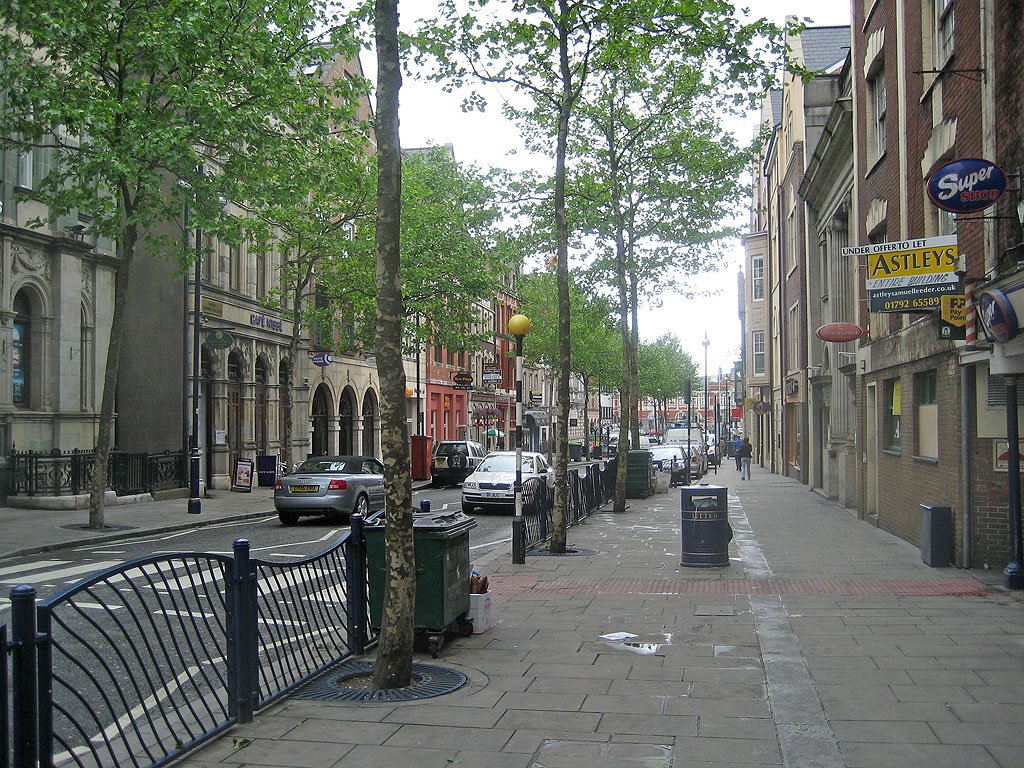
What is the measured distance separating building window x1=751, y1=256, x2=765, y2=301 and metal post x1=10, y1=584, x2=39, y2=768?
4817 centimetres

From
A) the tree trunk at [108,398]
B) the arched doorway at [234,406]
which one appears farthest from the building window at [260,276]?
the tree trunk at [108,398]

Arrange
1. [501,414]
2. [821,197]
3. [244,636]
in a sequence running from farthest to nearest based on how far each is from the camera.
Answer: [501,414] → [821,197] → [244,636]

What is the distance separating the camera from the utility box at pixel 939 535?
12.3 metres

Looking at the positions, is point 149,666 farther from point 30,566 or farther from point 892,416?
point 892,416

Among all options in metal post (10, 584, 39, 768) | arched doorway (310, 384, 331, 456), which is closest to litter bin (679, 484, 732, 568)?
metal post (10, 584, 39, 768)

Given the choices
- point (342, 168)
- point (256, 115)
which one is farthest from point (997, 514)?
point (342, 168)

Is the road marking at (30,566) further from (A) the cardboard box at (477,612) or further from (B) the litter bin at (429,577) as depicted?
(A) the cardboard box at (477,612)

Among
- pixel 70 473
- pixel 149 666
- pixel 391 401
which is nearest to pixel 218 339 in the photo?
pixel 70 473

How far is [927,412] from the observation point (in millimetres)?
14195

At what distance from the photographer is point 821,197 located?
26562 mm

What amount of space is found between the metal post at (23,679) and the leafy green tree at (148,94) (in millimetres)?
13685

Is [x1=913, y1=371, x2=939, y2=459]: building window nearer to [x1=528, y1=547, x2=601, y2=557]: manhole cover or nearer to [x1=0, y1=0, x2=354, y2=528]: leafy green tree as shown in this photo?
[x1=528, y1=547, x2=601, y2=557]: manhole cover

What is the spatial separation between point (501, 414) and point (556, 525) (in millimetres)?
55354

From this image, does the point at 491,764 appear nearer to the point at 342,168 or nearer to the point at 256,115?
the point at 256,115
